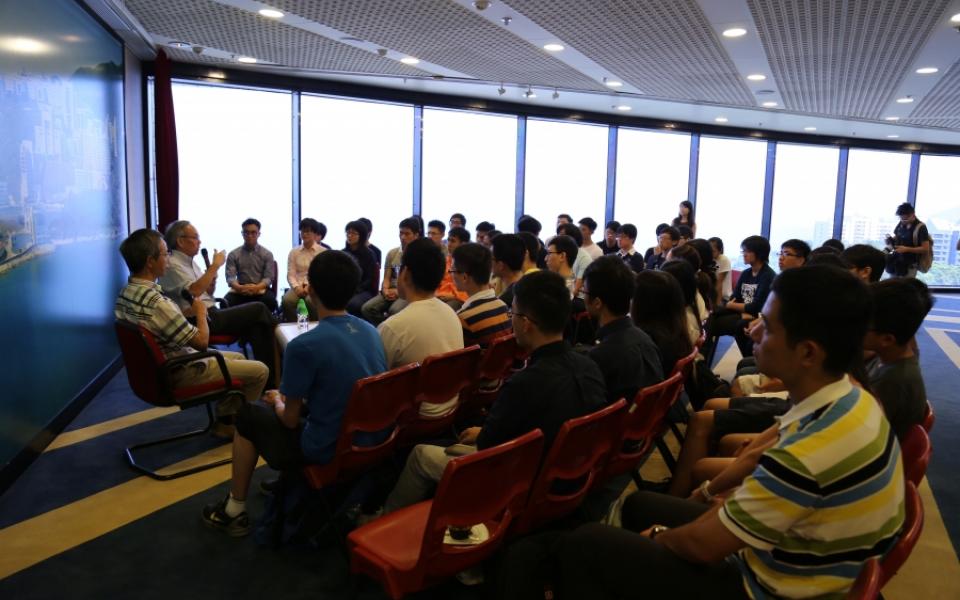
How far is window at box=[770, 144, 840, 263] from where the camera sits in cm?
1262

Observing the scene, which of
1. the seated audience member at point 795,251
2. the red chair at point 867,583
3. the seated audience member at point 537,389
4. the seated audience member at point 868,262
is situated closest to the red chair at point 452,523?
the seated audience member at point 537,389

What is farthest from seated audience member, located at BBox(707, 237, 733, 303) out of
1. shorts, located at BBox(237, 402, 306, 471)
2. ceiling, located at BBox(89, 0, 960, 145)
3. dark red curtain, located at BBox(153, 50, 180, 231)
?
dark red curtain, located at BBox(153, 50, 180, 231)

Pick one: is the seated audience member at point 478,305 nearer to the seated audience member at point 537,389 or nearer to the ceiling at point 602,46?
the seated audience member at point 537,389

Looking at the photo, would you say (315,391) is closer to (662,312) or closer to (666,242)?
(662,312)

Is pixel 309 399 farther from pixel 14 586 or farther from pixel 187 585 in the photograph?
pixel 14 586

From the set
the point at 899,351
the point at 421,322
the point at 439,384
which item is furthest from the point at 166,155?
the point at 899,351

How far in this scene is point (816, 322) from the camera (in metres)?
1.42

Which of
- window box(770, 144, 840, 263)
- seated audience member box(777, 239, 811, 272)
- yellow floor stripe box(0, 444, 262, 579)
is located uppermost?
window box(770, 144, 840, 263)

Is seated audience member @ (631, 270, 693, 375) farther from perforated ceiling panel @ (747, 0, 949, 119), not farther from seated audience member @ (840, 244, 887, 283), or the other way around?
perforated ceiling panel @ (747, 0, 949, 119)

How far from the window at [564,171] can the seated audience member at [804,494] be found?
924cm

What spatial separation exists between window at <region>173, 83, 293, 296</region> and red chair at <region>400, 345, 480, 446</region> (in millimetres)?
5700

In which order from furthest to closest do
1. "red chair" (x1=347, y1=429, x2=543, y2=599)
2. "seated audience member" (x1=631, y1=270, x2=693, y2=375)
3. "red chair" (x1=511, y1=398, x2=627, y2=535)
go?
"seated audience member" (x1=631, y1=270, x2=693, y2=375), "red chair" (x1=511, y1=398, x2=627, y2=535), "red chair" (x1=347, y1=429, x2=543, y2=599)

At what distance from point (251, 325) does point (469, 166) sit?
583 centimetres

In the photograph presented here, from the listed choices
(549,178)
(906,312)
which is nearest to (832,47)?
(906,312)
